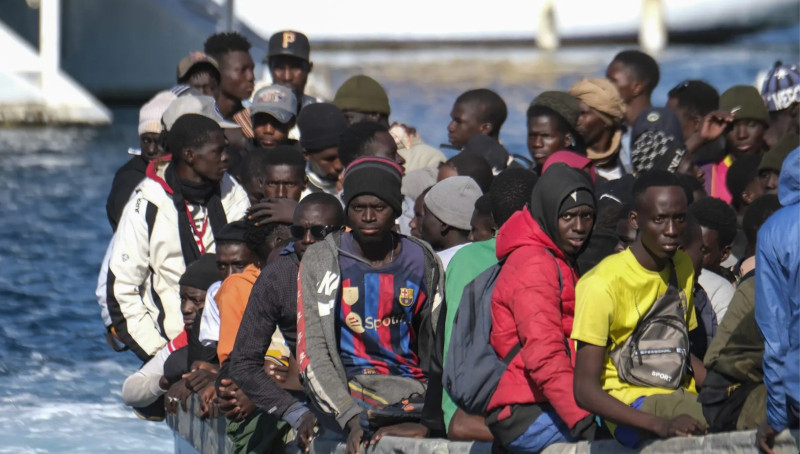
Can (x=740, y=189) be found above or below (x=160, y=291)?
above

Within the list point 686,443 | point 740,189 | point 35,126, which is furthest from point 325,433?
point 35,126

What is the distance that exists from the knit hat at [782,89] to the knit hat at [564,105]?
77.0 inches

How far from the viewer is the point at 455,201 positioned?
716cm

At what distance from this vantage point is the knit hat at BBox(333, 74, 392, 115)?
30.8 ft

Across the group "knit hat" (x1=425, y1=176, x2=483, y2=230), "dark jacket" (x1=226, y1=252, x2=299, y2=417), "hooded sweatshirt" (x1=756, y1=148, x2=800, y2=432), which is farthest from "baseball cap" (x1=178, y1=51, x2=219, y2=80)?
"hooded sweatshirt" (x1=756, y1=148, x2=800, y2=432)

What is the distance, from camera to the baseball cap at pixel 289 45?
9961mm

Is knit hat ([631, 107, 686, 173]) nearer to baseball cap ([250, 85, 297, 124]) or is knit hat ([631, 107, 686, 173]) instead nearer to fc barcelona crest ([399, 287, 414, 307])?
baseball cap ([250, 85, 297, 124])

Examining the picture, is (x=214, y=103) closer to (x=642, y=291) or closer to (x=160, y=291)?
(x=160, y=291)

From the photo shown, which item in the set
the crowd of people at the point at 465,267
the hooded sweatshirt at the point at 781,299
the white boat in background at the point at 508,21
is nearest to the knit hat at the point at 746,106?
the crowd of people at the point at 465,267

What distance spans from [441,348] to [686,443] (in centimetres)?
125

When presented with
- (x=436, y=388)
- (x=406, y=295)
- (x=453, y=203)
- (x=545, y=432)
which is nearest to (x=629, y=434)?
(x=545, y=432)

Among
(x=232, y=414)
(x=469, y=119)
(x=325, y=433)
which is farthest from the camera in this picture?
(x=469, y=119)

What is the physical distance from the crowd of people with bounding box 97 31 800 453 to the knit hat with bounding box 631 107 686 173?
0.01 m

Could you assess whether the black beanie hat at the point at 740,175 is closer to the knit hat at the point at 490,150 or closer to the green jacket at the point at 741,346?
the knit hat at the point at 490,150
